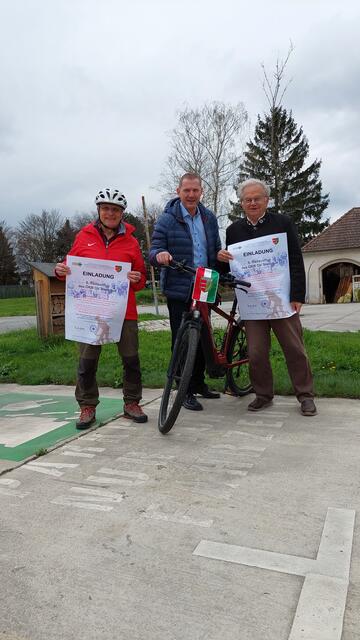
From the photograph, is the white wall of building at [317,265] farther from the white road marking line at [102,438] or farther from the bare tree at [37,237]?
the bare tree at [37,237]

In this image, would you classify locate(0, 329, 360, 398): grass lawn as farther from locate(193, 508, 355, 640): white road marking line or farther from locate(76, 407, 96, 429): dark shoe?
locate(193, 508, 355, 640): white road marking line

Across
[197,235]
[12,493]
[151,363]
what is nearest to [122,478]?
[12,493]

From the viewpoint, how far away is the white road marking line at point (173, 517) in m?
2.48

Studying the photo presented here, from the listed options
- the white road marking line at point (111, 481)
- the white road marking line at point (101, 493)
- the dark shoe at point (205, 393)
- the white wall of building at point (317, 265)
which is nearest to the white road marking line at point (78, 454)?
the white road marking line at point (111, 481)

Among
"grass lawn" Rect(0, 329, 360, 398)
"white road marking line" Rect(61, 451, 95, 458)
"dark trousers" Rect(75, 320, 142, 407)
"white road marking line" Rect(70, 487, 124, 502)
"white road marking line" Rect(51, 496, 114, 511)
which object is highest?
"dark trousers" Rect(75, 320, 142, 407)

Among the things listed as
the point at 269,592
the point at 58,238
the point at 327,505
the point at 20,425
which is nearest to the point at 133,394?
the point at 20,425

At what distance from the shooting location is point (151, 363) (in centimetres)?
662

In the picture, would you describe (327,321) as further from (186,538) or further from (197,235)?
(186,538)

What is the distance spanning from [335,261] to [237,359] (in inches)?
1051

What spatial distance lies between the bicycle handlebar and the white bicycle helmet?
61 cm

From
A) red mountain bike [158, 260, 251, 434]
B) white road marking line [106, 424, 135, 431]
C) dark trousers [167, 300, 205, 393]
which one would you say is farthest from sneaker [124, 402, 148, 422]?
dark trousers [167, 300, 205, 393]

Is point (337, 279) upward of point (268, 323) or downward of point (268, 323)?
upward

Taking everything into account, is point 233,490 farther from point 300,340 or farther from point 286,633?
point 300,340

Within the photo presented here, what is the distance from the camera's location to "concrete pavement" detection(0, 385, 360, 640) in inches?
71.8
